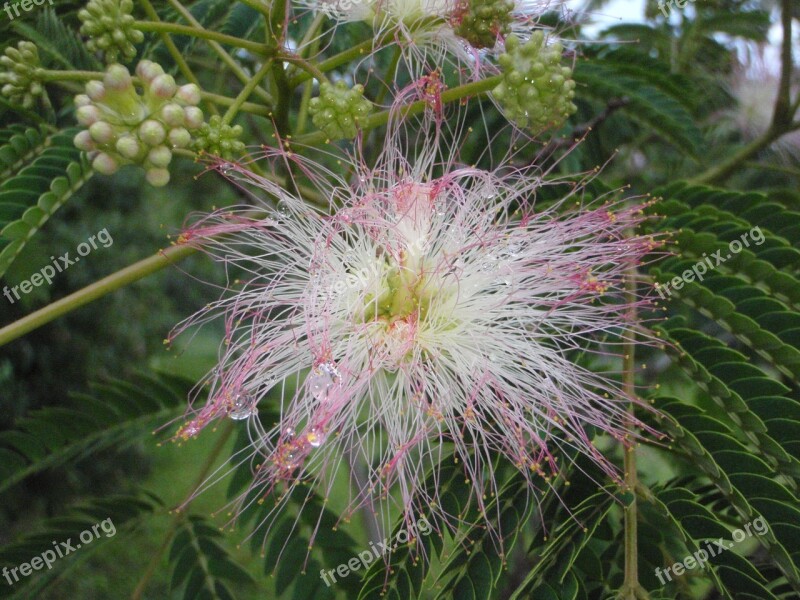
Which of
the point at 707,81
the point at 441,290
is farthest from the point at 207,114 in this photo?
the point at 707,81

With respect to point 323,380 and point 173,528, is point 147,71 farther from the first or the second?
point 173,528

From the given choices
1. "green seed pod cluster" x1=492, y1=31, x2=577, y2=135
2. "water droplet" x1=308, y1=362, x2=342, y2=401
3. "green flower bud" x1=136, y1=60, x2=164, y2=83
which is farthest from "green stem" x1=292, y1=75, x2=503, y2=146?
"water droplet" x1=308, y1=362, x2=342, y2=401

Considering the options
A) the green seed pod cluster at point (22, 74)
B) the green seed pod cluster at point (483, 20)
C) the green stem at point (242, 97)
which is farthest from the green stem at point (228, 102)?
the green seed pod cluster at point (483, 20)

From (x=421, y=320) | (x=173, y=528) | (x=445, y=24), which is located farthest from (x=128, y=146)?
(x=173, y=528)

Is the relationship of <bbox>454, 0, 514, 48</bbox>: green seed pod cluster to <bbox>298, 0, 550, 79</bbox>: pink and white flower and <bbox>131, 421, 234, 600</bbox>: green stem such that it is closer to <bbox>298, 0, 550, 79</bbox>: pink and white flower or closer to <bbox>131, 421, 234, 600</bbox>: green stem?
<bbox>298, 0, 550, 79</bbox>: pink and white flower

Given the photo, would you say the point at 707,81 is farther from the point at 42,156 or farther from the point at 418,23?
the point at 42,156
